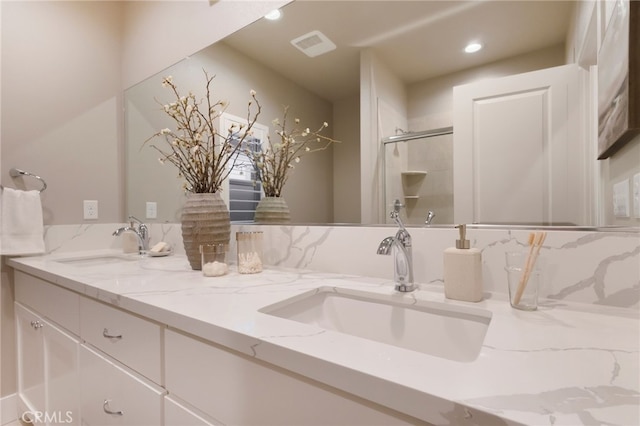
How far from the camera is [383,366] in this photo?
1.33 feet

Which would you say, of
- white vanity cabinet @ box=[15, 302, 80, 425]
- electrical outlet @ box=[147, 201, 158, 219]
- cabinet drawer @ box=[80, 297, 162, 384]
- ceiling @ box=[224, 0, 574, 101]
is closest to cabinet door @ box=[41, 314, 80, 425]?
white vanity cabinet @ box=[15, 302, 80, 425]

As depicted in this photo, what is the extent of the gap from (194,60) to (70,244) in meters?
1.24

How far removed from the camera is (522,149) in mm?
756

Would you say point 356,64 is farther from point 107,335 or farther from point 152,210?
point 152,210

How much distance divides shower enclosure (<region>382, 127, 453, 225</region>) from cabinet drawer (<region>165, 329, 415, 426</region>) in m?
0.58

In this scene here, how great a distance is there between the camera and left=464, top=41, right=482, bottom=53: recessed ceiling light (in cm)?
81

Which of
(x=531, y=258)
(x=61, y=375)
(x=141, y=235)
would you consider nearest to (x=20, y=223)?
(x=141, y=235)

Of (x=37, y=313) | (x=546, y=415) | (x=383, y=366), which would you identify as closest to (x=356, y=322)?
(x=383, y=366)

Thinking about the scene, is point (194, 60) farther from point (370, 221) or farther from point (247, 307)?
point (247, 307)

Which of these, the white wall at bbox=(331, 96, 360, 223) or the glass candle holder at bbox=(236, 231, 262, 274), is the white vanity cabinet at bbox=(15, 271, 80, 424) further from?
the white wall at bbox=(331, 96, 360, 223)

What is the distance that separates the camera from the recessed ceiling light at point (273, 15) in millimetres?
1205

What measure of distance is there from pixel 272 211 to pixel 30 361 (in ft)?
4.23

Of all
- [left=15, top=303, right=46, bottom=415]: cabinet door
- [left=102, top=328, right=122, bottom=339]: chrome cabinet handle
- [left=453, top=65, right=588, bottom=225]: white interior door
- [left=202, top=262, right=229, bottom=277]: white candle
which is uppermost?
[left=453, top=65, right=588, bottom=225]: white interior door

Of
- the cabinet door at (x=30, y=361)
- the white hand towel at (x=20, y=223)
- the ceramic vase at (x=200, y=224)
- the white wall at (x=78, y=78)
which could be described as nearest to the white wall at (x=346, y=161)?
the ceramic vase at (x=200, y=224)
